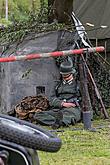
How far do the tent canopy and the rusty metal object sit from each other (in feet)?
10.5

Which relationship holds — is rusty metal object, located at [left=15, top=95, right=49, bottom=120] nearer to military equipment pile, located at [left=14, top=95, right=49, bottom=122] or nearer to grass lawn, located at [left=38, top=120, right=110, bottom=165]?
military equipment pile, located at [left=14, top=95, right=49, bottom=122]

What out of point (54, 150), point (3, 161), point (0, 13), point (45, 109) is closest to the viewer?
point (3, 161)

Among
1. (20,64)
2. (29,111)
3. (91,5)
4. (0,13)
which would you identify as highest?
(91,5)

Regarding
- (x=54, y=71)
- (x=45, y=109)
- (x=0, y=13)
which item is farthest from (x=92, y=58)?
(x=0, y=13)

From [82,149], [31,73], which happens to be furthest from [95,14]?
[82,149]

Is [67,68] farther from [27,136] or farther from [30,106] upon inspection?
[27,136]

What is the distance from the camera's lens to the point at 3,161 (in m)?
2.35

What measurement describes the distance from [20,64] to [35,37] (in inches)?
22.1

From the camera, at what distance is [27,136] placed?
2408 millimetres

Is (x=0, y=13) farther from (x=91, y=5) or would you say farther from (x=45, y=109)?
(x=45, y=109)

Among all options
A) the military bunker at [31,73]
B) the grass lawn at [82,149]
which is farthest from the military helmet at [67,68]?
the grass lawn at [82,149]

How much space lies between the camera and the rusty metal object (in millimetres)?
8258

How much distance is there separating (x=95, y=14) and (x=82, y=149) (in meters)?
6.11

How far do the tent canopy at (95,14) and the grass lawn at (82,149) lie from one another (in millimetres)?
4207
